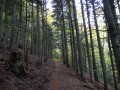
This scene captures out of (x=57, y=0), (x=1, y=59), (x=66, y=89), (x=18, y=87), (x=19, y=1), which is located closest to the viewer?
(x=18, y=87)

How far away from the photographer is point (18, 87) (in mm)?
10469

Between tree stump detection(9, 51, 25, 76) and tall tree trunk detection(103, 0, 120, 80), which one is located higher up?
tall tree trunk detection(103, 0, 120, 80)

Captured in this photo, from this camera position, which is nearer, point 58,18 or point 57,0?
point 57,0

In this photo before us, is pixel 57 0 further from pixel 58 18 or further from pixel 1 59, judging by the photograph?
pixel 1 59

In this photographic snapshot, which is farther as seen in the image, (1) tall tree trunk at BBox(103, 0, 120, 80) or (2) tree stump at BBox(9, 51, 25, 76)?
(2) tree stump at BBox(9, 51, 25, 76)

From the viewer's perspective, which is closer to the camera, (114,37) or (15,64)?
(114,37)

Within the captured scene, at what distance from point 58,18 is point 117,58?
25.7 m

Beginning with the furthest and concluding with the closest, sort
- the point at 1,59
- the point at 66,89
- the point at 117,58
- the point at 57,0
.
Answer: the point at 57,0
the point at 1,59
the point at 66,89
the point at 117,58

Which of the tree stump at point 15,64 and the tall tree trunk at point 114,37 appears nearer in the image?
the tall tree trunk at point 114,37

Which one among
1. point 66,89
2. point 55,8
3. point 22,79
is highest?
point 55,8

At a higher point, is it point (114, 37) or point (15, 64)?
point (114, 37)

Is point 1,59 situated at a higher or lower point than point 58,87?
higher

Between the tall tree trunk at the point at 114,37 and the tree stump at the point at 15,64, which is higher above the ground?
the tall tree trunk at the point at 114,37

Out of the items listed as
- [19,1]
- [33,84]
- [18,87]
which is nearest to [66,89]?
[33,84]
